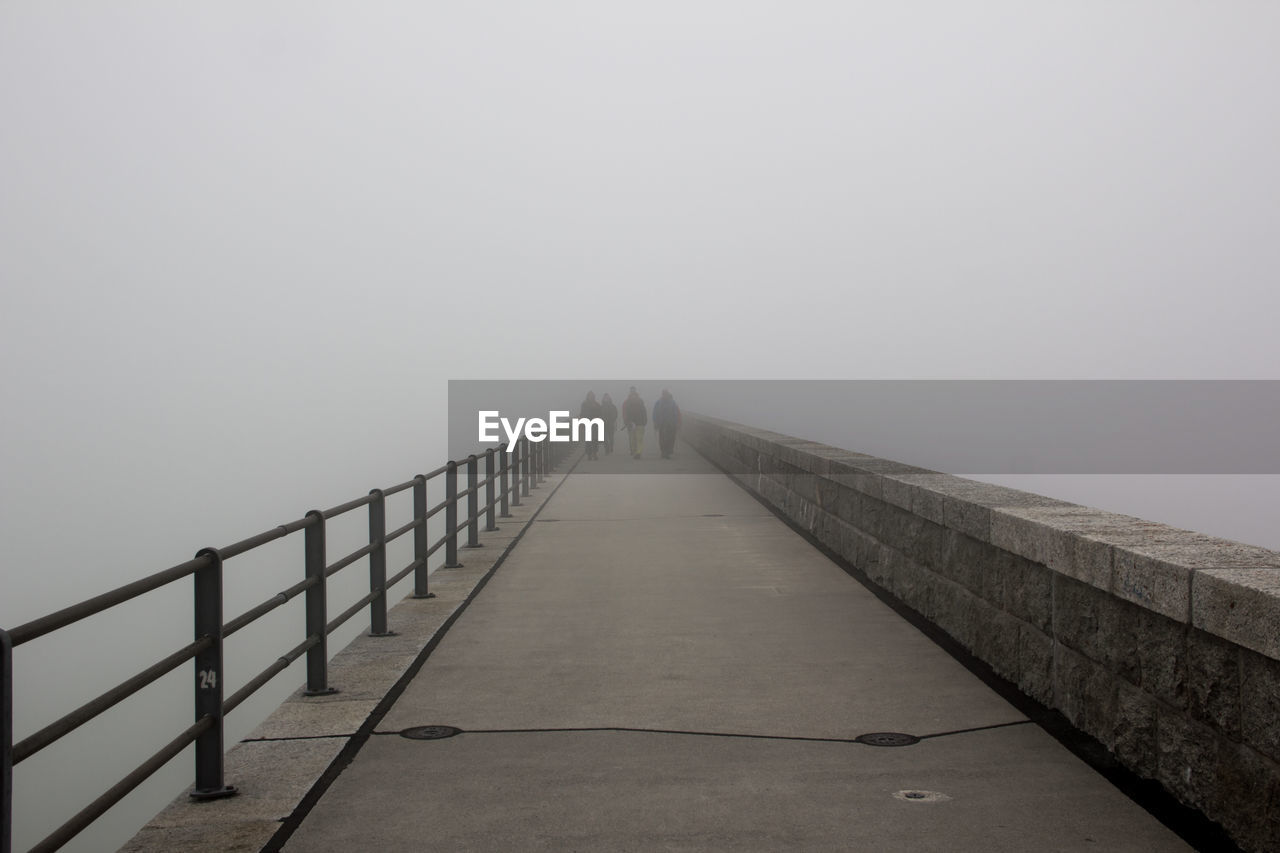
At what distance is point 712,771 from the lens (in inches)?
221

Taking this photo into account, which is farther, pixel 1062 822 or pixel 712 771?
pixel 712 771

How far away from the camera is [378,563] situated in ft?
28.9

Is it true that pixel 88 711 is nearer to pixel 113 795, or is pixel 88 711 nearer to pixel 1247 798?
pixel 113 795

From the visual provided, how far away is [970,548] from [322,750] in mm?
4042

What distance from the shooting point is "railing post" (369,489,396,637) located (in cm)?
873

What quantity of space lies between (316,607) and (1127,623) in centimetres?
418

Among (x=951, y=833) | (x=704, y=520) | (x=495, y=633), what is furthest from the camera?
(x=704, y=520)

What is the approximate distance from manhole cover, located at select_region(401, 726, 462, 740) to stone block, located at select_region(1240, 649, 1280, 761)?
11.5 ft

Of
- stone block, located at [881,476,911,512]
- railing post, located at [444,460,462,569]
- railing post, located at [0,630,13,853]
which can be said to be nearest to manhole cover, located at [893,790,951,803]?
railing post, located at [0,630,13,853]

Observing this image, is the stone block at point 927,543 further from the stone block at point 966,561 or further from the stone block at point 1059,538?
the stone block at point 1059,538

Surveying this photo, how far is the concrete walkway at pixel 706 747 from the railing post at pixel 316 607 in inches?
19.8

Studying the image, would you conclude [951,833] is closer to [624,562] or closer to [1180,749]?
[1180,749]

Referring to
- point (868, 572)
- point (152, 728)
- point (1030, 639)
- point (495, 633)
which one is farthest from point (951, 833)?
point (152, 728)

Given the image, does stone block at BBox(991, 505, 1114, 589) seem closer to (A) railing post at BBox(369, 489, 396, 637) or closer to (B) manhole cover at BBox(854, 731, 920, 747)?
(B) manhole cover at BBox(854, 731, 920, 747)
